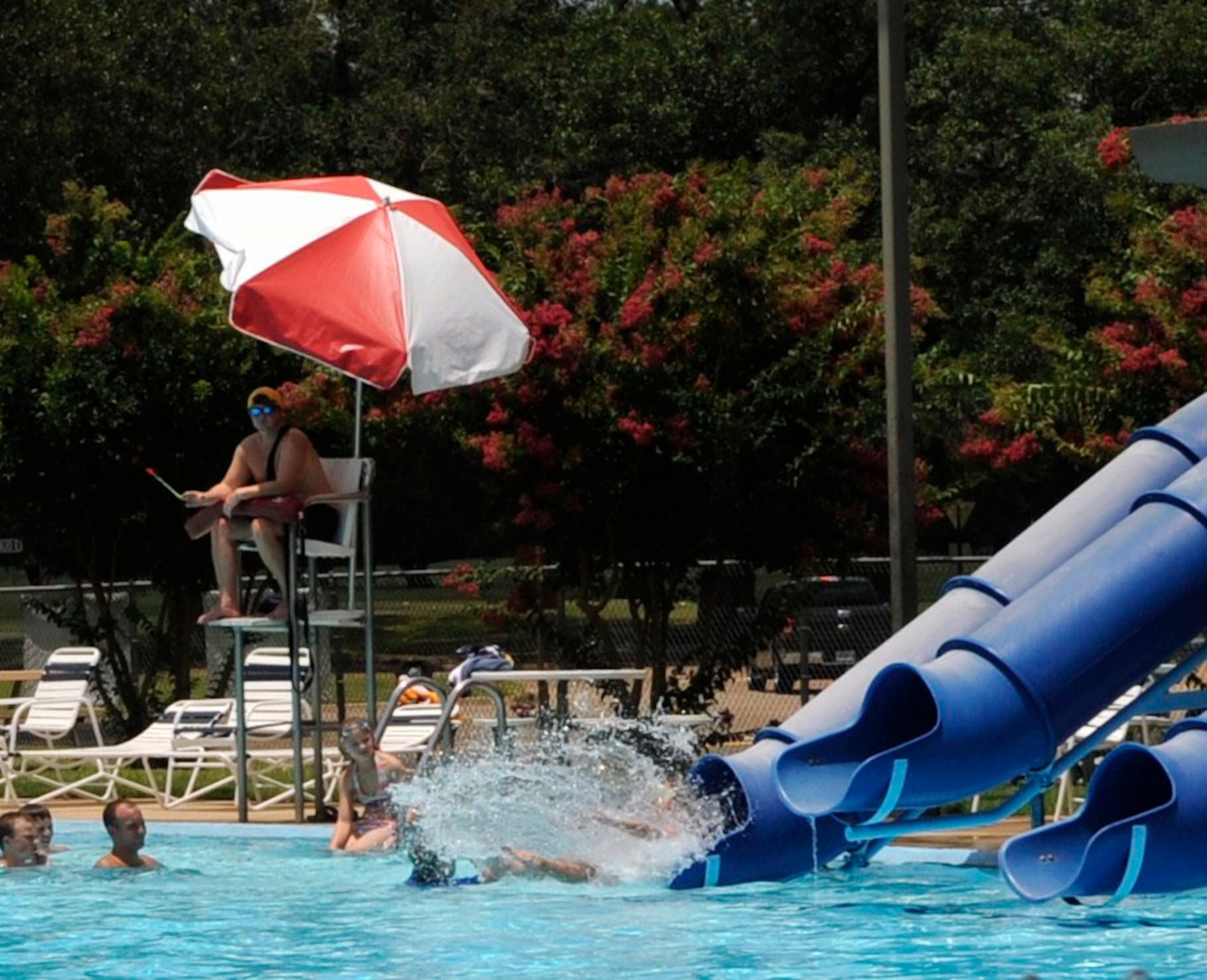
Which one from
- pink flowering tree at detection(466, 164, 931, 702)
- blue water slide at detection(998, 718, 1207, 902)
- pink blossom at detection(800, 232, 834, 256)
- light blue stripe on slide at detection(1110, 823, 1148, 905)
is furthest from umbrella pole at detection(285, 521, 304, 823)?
light blue stripe on slide at detection(1110, 823, 1148, 905)

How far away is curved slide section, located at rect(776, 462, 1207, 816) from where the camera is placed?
24.7ft

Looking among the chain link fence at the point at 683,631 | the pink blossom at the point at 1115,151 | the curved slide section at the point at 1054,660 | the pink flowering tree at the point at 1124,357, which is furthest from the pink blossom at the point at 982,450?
the curved slide section at the point at 1054,660

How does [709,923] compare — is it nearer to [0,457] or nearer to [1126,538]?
[1126,538]

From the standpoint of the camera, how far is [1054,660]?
297 inches

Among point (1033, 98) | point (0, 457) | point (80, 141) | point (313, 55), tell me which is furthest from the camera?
point (313, 55)

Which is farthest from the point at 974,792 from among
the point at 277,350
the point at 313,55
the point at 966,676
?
the point at 313,55

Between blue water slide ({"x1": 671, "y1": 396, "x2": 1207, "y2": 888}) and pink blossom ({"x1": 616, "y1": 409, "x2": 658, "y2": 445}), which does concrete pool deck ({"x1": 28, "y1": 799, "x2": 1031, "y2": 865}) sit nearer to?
blue water slide ({"x1": 671, "y1": 396, "x2": 1207, "y2": 888})

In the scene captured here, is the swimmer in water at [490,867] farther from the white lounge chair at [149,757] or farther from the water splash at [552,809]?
the white lounge chair at [149,757]

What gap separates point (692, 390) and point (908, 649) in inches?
227

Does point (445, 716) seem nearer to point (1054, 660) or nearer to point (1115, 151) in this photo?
point (1054, 660)

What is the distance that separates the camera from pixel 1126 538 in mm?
7742

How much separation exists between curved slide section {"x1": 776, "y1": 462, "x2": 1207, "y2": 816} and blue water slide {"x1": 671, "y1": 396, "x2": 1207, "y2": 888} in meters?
0.73

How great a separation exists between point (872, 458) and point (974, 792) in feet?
23.3

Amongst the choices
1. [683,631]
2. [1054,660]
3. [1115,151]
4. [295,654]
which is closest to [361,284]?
[295,654]
